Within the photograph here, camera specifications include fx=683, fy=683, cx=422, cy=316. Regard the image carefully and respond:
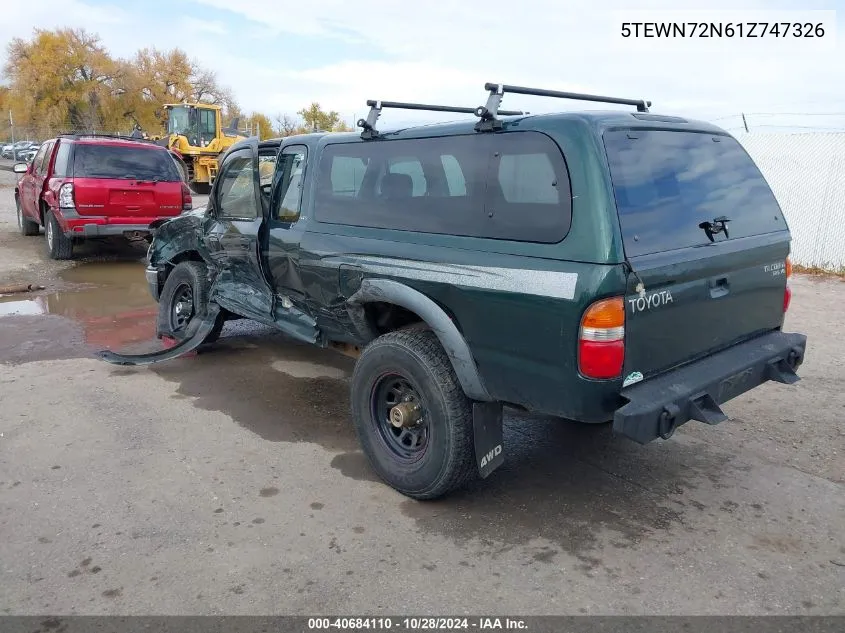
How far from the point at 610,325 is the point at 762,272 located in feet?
4.59

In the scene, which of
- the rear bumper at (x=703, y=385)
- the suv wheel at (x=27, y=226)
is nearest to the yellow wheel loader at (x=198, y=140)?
the suv wheel at (x=27, y=226)

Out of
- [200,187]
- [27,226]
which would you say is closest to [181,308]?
[27,226]

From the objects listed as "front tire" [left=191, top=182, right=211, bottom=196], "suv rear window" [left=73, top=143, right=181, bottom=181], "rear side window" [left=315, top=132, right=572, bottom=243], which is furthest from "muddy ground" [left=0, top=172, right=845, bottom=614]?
"front tire" [left=191, top=182, right=211, bottom=196]

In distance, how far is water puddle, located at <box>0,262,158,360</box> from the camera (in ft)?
23.0

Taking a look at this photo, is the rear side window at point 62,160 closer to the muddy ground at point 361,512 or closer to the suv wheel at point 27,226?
the suv wheel at point 27,226

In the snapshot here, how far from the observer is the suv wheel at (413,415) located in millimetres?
3479

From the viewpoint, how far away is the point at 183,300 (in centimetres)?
646

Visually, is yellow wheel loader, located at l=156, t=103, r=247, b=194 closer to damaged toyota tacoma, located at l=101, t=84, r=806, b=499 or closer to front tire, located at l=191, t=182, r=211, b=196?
front tire, located at l=191, t=182, r=211, b=196

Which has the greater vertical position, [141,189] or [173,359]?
[141,189]

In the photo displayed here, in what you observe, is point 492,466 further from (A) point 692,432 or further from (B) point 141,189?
(B) point 141,189

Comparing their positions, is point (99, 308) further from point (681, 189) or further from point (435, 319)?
point (681, 189)

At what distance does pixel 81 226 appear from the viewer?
1002 cm

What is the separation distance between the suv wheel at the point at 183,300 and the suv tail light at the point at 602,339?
3900mm

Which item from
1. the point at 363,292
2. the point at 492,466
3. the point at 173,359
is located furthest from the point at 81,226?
the point at 492,466
